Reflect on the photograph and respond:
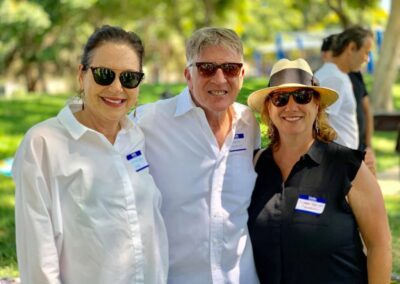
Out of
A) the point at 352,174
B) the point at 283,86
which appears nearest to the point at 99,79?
the point at 283,86

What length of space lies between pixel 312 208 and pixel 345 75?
401 cm

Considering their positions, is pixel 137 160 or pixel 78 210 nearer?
pixel 78 210

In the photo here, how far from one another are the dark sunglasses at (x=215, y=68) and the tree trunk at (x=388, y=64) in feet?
43.2

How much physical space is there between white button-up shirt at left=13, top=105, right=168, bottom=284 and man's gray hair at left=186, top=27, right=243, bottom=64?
0.73 m

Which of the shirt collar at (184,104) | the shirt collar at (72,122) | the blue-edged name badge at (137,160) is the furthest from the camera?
the shirt collar at (184,104)

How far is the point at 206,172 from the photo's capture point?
314 centimetres

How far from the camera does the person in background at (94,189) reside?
8.19ft

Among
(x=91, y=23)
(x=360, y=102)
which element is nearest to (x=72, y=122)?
(x=360, y=102)

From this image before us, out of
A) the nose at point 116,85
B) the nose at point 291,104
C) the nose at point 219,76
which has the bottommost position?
the nose at point 291,104

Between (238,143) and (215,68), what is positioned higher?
(215,68)

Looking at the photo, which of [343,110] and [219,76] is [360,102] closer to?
[343,110]

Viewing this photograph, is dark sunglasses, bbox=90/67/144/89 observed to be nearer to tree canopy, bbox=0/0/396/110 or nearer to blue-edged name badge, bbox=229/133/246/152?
blue-edged name badge, bbox=229/133/246/152

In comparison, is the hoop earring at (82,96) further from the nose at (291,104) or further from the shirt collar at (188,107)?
the nose at (291,104)

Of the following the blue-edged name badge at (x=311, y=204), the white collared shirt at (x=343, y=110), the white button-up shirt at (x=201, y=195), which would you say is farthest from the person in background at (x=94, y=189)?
the white collared shirt at (x=343, y=110)
